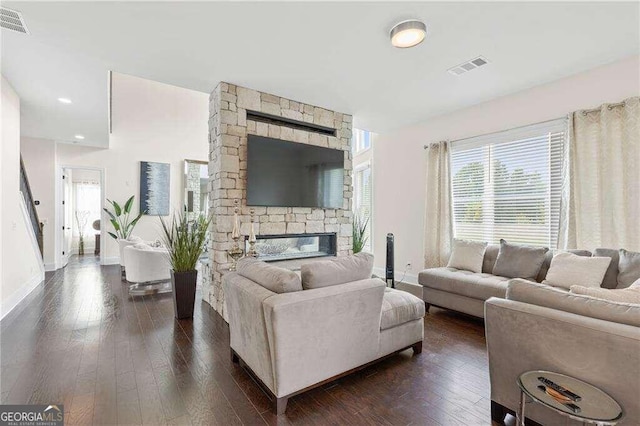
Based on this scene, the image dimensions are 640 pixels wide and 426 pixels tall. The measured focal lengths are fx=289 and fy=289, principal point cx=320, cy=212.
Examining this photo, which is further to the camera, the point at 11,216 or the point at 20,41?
the point at 11,216

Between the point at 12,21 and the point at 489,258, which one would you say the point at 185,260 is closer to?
the point at 12,21

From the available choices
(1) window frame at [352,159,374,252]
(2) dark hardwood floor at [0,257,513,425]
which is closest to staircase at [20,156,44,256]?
(2) dark hardwood floor at [0,257,513,425]

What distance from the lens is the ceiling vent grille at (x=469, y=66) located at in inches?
121

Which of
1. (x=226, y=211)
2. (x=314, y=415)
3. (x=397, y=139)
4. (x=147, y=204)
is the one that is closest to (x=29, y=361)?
(x=226, y=211)

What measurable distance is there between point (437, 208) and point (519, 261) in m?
1.51

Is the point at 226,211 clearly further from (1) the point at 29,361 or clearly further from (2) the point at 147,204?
(2) the point at 147,204

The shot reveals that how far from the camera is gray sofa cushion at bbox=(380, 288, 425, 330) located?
2.38 metres

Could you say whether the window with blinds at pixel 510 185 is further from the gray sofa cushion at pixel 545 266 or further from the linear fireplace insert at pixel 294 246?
the linear fireplace insert at pixel 294 246

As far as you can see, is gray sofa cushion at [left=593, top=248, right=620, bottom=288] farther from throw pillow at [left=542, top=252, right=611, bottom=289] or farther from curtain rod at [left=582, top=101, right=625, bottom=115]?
curtain rod at [left=582, top=101, right=625, bottom=115]

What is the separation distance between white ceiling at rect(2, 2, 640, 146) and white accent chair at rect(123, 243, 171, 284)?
7.46 ft

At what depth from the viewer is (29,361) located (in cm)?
237

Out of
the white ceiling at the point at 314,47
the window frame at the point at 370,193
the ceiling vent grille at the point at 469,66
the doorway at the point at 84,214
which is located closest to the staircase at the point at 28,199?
the white ceiling at the point at 314,47

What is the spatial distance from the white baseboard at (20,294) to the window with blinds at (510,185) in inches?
240

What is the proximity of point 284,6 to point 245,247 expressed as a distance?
8.75 feet
